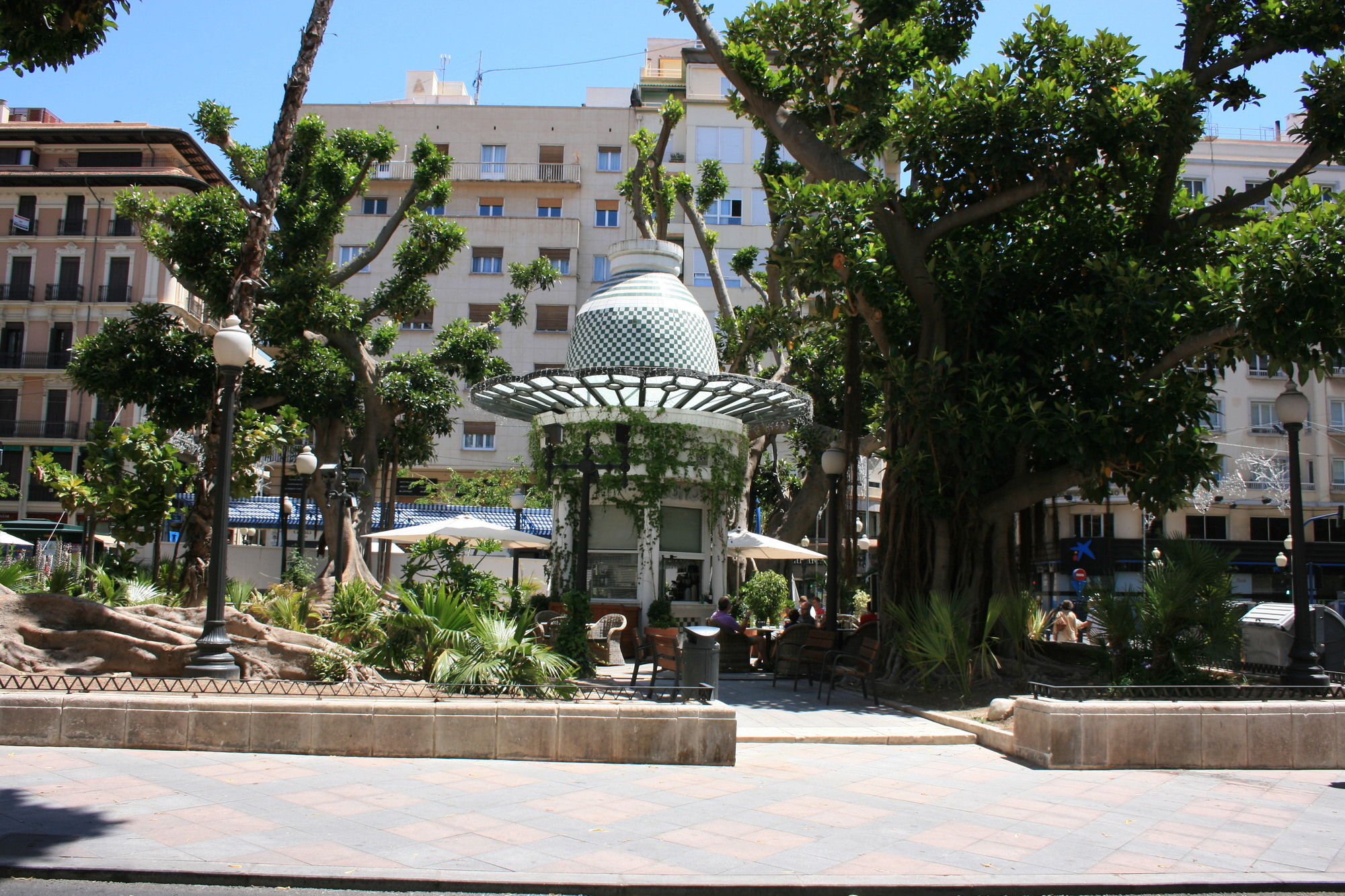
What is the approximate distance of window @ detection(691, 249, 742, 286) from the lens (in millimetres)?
44656

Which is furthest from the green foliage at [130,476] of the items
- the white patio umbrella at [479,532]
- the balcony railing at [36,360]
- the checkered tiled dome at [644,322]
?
the balcony railing at [36,360]

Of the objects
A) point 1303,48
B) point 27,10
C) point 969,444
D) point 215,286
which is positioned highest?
point 1303,48

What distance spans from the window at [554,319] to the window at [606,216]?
516cm

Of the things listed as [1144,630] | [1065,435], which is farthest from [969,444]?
[1144,630]

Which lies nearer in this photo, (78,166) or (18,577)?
(18,577)

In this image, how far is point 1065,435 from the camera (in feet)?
38.1

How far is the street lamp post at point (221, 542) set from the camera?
8.50m

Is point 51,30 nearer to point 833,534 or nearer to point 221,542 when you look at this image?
point 221,542

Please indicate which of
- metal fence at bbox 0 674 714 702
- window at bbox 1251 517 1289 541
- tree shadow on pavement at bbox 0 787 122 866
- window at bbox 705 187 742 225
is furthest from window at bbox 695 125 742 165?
tree shadow on pavement at bbox 0 787 122 866

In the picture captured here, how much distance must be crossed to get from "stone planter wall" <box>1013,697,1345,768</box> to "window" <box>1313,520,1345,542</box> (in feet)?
138

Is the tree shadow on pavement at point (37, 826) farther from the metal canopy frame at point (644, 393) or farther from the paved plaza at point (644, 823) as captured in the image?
the metal canopy frame at point (644, 393)

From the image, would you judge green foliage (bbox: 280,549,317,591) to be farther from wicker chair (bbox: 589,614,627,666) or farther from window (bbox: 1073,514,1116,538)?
window (bbox: 1073,514,1116,538)

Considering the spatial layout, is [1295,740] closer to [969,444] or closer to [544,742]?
[969,444]

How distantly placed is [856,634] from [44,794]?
10.5 m
